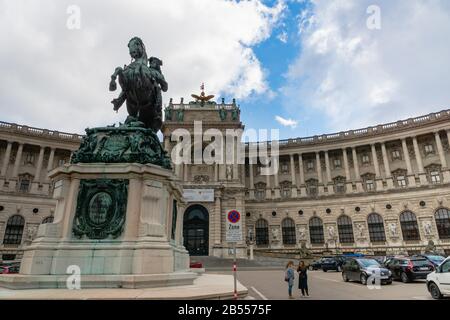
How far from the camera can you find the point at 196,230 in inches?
1863

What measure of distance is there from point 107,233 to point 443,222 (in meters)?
48.8

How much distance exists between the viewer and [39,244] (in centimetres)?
882

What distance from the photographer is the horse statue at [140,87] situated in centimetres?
1208

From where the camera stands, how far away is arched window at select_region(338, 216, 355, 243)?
48281 mm

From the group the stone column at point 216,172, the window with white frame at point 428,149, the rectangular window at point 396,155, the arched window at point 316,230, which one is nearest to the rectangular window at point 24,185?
the stone column at point 216,172

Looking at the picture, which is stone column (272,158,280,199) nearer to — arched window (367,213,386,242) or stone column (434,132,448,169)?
arched window (367,213,386,242)

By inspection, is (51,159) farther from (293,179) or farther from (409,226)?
(409,226)

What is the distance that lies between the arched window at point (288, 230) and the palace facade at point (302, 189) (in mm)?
173

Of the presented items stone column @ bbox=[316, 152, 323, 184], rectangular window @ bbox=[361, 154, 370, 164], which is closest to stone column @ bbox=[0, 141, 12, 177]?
stone column @ bbox=[316, 152, 323, 184]

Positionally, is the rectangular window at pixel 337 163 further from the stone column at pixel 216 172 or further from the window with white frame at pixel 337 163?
the stone column at pixel 216 172

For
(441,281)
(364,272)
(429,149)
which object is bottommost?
(364,272)

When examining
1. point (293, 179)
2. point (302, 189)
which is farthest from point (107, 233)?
point (293, 179)
